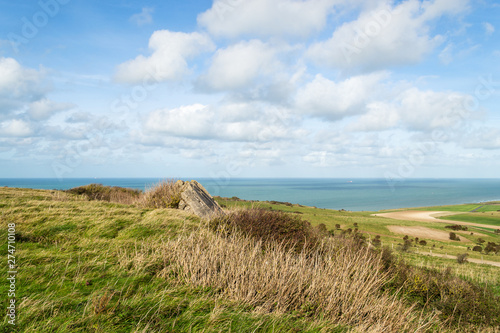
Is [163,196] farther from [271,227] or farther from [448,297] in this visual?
[448,297]

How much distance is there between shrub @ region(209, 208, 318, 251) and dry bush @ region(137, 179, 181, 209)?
644 centimetres

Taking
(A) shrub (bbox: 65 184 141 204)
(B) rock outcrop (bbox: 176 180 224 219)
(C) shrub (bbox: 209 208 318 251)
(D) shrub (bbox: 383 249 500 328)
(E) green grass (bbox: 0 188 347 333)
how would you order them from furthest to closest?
(A) shrub (bbox: 65 184 141 204) < (B) rock outcrop (bbox: 176 180 224 219) < (D) shrub (bbox: 383 249 500 328) < (C) shrub (bbox: 209 208 318 251) < (E) green grass (bbox: 0 188 347 333)

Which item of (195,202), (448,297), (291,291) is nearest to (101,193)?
(195,202)

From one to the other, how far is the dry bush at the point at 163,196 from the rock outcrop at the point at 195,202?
44cm

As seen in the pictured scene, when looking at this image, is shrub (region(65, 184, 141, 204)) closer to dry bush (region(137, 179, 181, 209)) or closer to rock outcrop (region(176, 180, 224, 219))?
dry bush (region(137, 179, 181, 209))

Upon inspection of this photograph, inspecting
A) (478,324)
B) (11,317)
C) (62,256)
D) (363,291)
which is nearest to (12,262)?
(62,256)

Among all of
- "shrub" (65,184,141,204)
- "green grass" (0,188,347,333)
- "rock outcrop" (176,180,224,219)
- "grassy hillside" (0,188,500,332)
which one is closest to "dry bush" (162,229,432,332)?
"grassy hillside" (0,188,500,332)

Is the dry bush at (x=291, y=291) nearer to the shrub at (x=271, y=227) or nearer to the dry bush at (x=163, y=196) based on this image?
the shrub at (x=271, y=227)

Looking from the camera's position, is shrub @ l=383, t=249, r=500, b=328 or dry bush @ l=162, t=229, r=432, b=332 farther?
shrub @ l=383, t=249, r=500, b=328

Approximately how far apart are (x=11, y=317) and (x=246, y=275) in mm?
4222

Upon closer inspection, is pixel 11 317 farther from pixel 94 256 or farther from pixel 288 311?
pixel 288 311

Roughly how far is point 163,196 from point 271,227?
9.73 meters

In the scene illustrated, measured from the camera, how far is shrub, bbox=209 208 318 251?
10484 mm

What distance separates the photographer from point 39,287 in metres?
5.09
